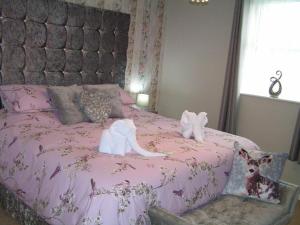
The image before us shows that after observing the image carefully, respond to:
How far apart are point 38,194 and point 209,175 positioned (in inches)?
45.4

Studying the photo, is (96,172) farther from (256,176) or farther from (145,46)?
(145,46)

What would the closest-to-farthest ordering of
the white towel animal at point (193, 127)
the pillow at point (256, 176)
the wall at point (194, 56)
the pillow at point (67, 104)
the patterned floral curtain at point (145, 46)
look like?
the pillow at point (256, 176) → the white towel animal at point (193, 127) → the pillow at point (67, 104) → the wall at point (194, 56) → the patterned floral curtain at point (145, 46)

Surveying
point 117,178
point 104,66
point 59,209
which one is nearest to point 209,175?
point 117,178

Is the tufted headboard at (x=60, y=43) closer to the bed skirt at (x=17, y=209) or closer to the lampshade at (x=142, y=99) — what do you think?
the lampshade at (x=142, y=99)

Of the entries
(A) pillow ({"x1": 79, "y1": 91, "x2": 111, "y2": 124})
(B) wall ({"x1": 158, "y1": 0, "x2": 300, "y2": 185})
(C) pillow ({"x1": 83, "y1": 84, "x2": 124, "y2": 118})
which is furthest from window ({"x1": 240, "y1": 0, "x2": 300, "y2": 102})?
(A) pillow ({"x1": 79, "y1": 91, "x2": 111, "y2": 124})

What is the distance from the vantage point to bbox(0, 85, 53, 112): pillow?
2.89 meters

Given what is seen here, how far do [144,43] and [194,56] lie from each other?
71cm

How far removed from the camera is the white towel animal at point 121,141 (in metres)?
2.15

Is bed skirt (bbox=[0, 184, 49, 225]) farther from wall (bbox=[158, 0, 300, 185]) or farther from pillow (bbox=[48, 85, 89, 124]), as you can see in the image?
wall (bbox=[158, 0, 300, 185])

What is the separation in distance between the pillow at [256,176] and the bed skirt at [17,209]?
136 cm

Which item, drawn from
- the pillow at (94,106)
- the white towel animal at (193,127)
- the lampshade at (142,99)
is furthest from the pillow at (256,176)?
the lampshade at (142,99)

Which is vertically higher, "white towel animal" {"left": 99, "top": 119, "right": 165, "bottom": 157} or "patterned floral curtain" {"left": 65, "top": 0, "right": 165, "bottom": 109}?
"patterned floral curtain" {"left": 65, "top": 0, "right": 165, "bottom": 109}

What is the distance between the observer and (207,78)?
14.1 ft

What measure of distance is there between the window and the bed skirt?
2.82 meters
